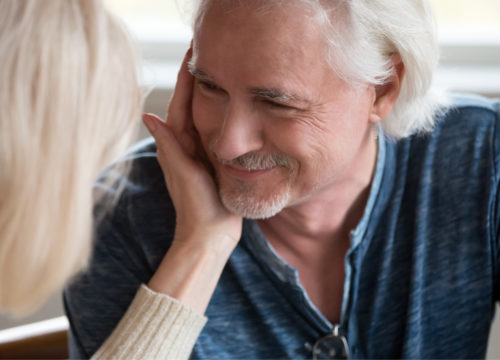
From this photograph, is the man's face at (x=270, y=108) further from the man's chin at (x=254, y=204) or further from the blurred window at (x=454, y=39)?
the blurred window at (x=454, y=39)

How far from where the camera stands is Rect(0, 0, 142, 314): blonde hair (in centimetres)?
90

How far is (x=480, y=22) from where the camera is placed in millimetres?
2449

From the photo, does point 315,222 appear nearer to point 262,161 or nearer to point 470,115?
point 262,161

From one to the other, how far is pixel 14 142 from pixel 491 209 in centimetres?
103

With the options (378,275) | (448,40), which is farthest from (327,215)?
(448,40)

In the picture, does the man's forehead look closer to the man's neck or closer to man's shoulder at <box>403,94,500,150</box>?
the man's neck

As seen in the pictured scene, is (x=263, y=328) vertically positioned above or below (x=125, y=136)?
below

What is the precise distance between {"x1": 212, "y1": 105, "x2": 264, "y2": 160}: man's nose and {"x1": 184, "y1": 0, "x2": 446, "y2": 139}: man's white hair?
0.19 metres

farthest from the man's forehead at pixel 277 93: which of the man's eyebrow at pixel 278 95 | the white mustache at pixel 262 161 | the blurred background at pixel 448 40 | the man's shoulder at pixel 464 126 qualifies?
the blurred background at pixel 448 40

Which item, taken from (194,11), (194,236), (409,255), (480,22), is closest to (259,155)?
(194,236)

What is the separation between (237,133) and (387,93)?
0.38 m

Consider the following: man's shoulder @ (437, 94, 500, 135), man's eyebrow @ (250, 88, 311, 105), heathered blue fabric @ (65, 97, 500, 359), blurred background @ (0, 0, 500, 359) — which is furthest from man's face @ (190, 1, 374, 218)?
blurred background @ (0, 0, 500, 359)

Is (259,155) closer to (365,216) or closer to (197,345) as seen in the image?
(365,216)

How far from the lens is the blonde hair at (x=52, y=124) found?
90 cm
